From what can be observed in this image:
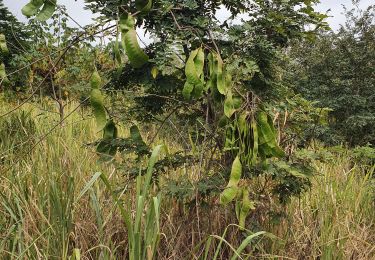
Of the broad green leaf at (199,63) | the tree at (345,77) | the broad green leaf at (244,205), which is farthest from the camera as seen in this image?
the tree at (345,77)

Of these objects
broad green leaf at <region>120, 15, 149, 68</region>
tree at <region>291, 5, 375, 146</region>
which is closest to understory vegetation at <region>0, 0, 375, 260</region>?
broad green leaf at <region>120, 15, 149, 68</region>

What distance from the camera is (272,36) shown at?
7.16ft

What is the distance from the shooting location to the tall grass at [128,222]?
6.66 feet

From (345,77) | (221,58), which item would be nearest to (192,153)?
(221,58)

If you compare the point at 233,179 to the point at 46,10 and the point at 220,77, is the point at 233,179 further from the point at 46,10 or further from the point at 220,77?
the point at 46,10

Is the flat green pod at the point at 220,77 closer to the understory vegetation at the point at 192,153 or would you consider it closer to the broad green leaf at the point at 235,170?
the understory vegetation at the point at 192,153

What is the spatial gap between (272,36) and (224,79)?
801mm

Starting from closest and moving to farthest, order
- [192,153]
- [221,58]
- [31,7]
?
[31,7] → [221,58] → [192,153]

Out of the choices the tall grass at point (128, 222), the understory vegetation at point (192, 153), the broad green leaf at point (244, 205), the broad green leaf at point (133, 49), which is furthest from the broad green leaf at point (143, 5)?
the broad green leaf at point (244, 205)

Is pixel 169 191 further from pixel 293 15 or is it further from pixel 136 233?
pixel 293 15

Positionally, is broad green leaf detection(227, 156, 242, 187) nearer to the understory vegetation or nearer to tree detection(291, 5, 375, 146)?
the understory vegetation

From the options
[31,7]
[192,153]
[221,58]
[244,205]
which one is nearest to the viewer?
[31,7]

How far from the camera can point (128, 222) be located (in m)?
1.64

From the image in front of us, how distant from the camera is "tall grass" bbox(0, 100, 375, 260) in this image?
2.03 meters
